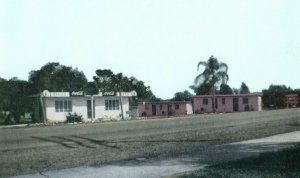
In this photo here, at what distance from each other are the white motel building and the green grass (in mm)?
31506

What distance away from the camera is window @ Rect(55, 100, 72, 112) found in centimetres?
4074

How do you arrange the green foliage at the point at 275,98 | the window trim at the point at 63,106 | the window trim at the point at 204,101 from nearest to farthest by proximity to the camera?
the window trim at the point at 63,106 → the window trim at the point at 204,101 → the green foliage at the point at 275,98

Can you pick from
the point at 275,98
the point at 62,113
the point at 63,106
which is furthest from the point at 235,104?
the point at 62,113

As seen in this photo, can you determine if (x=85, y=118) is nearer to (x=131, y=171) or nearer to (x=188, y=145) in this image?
(x=188, y=145)

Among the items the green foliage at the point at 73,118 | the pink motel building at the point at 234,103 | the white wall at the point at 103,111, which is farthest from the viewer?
the pink motel building at the point at 234,103

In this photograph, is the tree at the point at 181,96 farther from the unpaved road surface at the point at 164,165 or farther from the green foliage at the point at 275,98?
the unpaved road surface at the point at 164,165

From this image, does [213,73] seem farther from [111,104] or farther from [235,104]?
[111,104]

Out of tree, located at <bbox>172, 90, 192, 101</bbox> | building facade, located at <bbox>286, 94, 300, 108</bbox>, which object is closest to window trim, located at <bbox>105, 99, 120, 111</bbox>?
tree, located at <bbox>172, 90, 192, 101</bbox>

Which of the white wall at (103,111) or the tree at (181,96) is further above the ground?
the tree at (181,96)

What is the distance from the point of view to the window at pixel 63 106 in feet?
134

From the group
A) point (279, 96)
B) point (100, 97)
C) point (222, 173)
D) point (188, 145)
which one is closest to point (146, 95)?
point (279, 96)

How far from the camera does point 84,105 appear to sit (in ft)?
141

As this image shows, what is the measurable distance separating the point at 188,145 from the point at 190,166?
4.94 meters

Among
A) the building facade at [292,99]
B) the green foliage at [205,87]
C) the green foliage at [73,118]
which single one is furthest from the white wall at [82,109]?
the building facade at [292,99]
